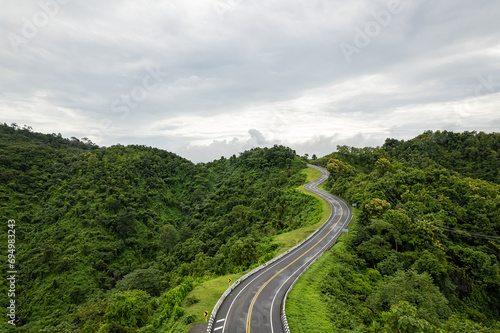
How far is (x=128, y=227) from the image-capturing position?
64.8 metres

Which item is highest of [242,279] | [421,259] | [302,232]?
[302,232]

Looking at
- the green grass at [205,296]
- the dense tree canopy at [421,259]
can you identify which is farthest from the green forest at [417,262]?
the green grass at [205,296]

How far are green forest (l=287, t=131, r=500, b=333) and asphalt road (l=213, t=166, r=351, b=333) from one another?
2085mm

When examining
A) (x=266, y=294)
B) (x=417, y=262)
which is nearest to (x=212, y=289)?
(x=266, y=294)

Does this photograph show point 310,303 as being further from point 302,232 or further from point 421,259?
point 302,232

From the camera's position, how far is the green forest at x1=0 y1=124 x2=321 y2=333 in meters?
33.9

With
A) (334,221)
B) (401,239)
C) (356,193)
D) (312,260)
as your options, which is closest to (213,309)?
(312,260)

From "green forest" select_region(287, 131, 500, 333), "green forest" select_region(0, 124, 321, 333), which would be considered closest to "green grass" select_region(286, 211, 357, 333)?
"green forest" select_region(287, 131, 500, 333)

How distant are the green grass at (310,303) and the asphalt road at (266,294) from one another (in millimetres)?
1029

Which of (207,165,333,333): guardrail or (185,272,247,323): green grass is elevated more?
(207,165,333,333): guardrail

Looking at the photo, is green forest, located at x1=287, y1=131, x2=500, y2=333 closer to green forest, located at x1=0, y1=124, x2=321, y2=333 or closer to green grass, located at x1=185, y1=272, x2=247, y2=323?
green grass, located at x1=185, y1=272, x2=247, y2=323

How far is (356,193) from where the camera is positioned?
5297 cm

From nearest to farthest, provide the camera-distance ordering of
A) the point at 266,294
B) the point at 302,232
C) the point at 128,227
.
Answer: the point at 266,294 → the point at 302,232 → the point at 128,227

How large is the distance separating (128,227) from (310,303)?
58.0 metres
